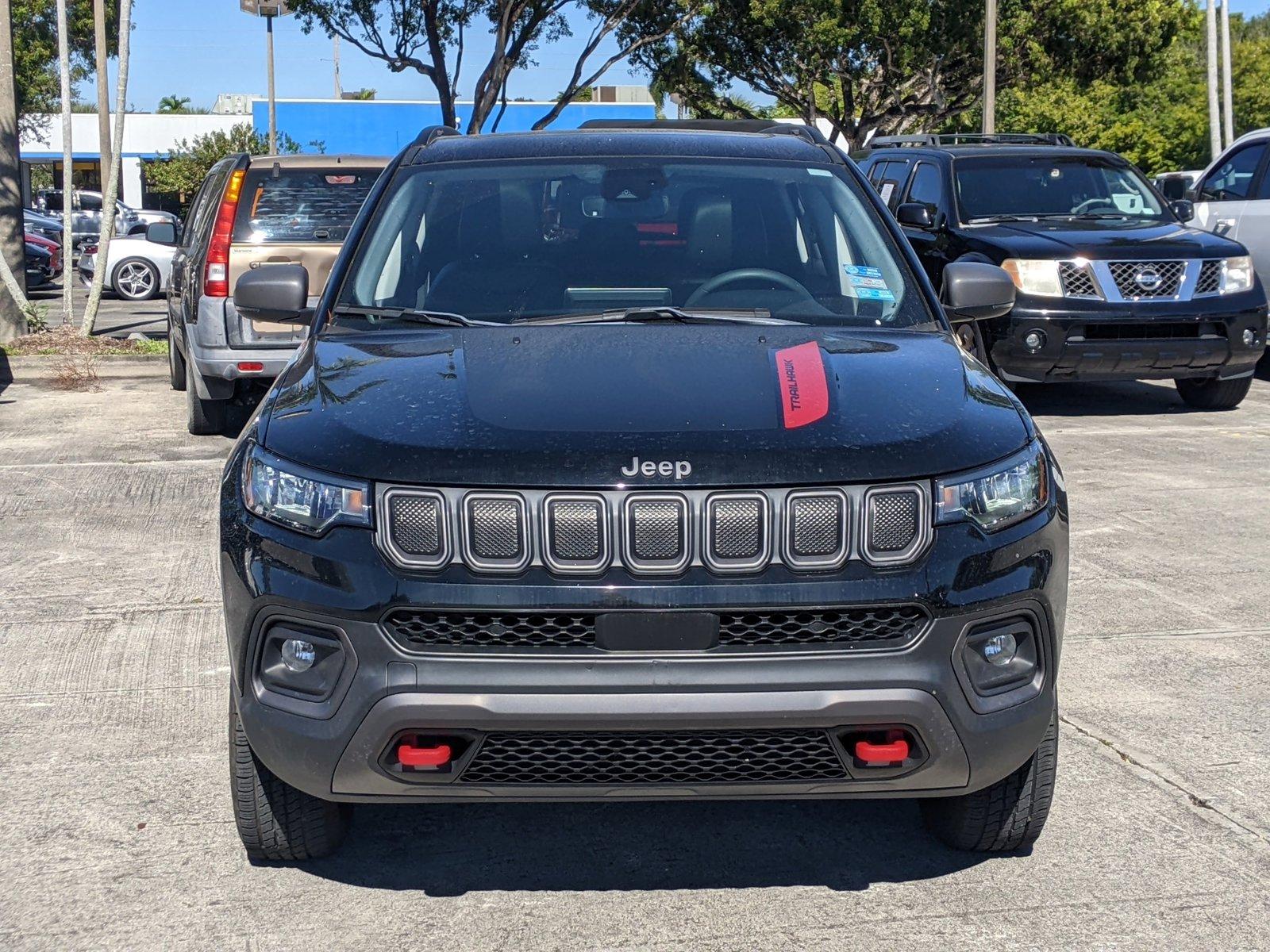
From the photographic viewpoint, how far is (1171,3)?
37.6m

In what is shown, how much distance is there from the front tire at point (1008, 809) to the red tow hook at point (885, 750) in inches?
17.2

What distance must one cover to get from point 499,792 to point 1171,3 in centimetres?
3866

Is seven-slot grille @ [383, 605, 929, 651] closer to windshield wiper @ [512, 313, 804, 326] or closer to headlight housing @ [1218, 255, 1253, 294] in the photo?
windshield wiper @ [512, 313, 804, 326]

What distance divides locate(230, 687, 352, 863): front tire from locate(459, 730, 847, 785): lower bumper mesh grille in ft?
1.75

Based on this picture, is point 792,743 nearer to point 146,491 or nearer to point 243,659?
point 243,659

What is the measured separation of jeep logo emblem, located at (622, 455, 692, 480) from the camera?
3.13m

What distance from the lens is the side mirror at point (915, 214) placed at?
1142 cm

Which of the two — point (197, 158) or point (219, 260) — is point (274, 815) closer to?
point (219, 260)

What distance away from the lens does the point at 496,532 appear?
311 centimetres

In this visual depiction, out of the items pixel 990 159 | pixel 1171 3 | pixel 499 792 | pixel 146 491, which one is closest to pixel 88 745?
pixel 499 792

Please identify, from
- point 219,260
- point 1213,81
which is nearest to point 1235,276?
point 219,260

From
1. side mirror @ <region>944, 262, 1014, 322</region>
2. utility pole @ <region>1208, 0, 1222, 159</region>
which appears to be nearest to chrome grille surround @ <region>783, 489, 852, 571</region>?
side mirror @ <region>944, 262, 1014, 322</region>

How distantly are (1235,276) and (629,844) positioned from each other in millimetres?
8292

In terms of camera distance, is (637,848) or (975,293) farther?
(975,293)
